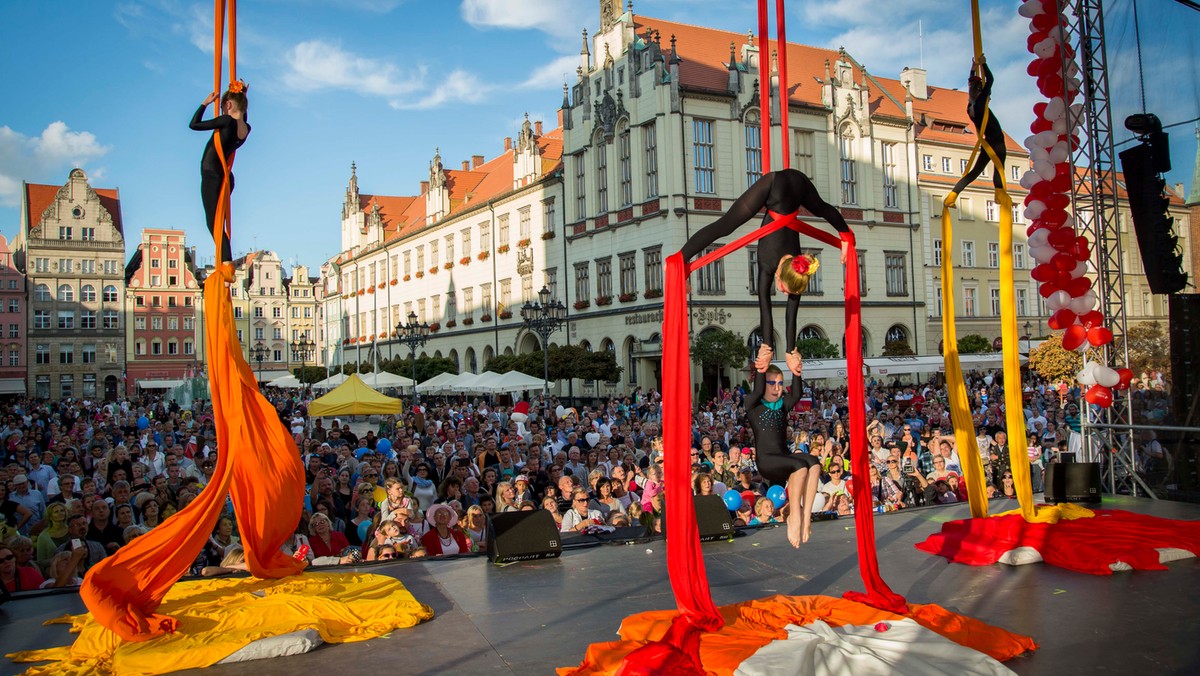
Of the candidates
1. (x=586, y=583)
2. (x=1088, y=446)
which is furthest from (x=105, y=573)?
(x=1088, y=446)

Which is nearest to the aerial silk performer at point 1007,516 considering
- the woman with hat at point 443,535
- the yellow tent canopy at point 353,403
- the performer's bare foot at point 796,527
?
the performer's bare foot at point 796,527

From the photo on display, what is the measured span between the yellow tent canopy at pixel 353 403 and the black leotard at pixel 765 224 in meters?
13.2

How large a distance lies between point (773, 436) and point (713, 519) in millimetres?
4095

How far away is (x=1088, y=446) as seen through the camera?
10773 millimetres

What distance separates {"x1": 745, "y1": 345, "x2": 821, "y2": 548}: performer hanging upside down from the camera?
5559 millimetres

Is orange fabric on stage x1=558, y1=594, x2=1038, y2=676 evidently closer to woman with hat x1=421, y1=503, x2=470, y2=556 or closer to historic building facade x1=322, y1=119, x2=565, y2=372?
woman with hat x1=421, y1=503, x2=470, y2=556

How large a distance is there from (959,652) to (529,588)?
3653 mm

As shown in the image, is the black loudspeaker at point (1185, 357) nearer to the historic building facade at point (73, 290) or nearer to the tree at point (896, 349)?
the tree at point (896, 349)

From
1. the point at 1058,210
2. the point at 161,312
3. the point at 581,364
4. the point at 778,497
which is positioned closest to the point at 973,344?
the point at 581,364

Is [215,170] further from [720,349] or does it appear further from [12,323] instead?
[12,323]

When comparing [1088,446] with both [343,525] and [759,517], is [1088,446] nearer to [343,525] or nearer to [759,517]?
[759,517]

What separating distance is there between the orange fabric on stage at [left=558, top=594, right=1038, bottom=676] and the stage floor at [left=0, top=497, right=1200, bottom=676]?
0.64 feet

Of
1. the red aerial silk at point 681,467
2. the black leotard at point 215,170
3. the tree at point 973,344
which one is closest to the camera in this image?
the red aerial silk at point 681,467

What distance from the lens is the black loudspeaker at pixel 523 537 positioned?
853cm
